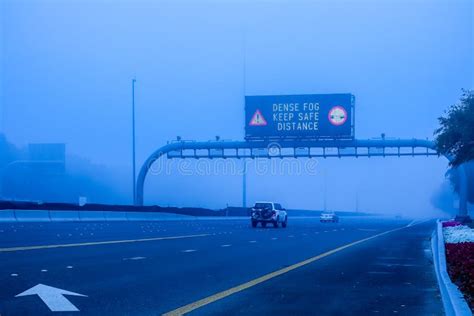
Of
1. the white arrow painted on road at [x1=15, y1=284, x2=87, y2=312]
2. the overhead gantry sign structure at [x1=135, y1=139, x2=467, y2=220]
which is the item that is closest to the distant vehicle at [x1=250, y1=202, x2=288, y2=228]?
the overhead gantry sign structure at [x1=135, y1=139, x2=467, y2=220]

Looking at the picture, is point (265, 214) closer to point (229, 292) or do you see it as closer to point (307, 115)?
point (307, 115)

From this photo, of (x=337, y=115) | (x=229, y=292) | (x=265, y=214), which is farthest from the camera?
(x=337, y=115)

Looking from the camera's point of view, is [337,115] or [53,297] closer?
[53,297]

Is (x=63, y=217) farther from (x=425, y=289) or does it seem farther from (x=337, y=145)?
(x=425, y=289)

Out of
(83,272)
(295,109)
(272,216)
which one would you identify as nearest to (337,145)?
(295,109)

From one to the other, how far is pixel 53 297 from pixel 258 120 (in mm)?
47594

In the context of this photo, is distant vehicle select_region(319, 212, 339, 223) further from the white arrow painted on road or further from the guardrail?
the white arrow painted on road

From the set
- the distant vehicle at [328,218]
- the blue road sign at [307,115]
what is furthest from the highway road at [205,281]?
the distant vehicle at [328,218]

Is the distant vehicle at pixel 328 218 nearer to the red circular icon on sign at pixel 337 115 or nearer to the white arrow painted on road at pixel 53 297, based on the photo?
the red circular icon on sign at pixel 337 115

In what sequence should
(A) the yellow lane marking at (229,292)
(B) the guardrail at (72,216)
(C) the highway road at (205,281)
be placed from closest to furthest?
(A) the yellow lane marking at (229,292)
(C) the highway road at (205,281)
(B) the guardrail at (72,216)

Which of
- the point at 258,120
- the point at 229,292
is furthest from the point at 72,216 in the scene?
the point at 229,292

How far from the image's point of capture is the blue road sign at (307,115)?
59.1 meters

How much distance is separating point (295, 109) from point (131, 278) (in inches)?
1722

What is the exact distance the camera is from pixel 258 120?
60062 millimetres
